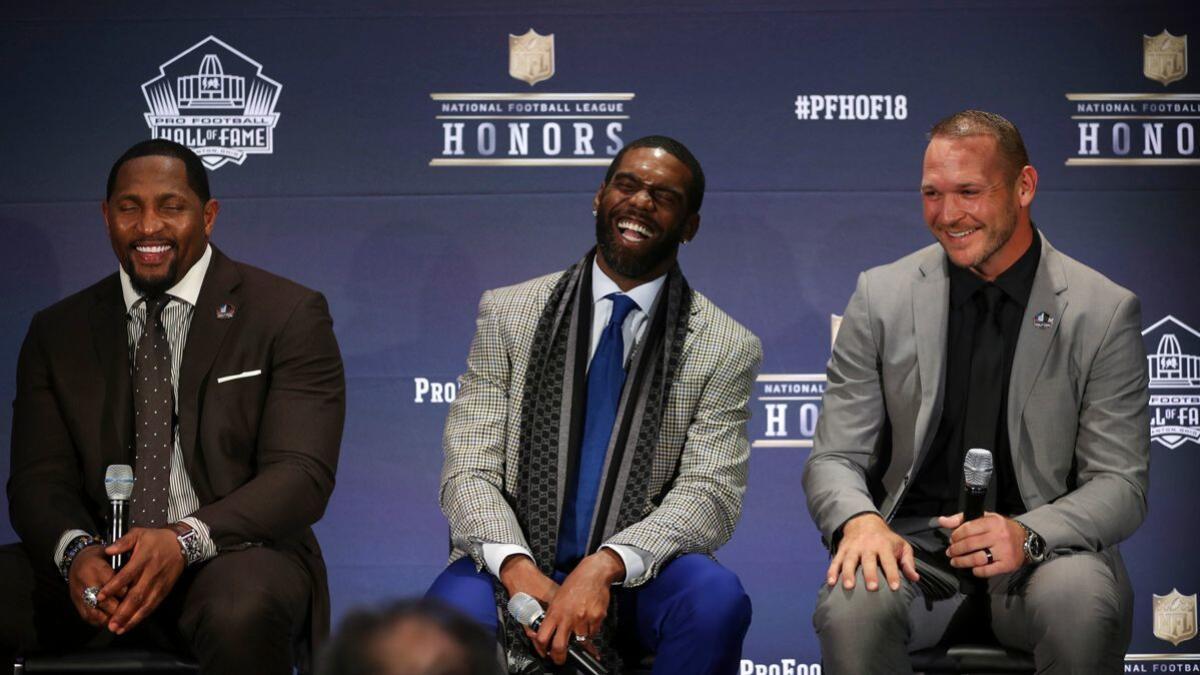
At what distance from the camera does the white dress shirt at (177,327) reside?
3.71m

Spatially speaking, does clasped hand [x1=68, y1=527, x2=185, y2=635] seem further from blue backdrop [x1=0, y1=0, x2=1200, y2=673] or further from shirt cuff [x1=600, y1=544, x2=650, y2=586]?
blue backdrop [x1=0, y1=0, x2=1200, y2=673]

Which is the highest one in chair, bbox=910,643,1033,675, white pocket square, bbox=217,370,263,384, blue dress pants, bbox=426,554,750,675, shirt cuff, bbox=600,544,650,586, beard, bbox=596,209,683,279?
beard, bbox=596,209,683,279

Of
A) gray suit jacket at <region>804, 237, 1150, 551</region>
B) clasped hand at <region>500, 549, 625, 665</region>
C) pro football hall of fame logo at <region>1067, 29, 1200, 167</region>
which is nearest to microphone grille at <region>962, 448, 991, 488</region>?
gray suit jacket at <region>804, 237, 1150, 551</region>

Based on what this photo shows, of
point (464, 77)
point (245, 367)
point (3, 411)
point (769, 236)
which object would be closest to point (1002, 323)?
point (769, 236)

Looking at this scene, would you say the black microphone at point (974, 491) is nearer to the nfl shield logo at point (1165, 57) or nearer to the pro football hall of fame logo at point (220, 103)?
the nfl shield logo at point (1165, 57)

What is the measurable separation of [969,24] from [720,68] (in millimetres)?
850

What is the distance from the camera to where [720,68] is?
505 centimetres

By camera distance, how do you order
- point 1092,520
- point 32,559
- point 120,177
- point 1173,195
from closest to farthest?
point 1092,520 < point 32,559 < point 120,177 < point 1173,195

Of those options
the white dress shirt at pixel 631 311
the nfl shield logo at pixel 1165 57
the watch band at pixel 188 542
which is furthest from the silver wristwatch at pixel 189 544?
the nfl shield logo at pixel 1165 57

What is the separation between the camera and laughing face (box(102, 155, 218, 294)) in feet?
12.6

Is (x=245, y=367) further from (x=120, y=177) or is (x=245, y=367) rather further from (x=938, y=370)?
(x=938, y=370)

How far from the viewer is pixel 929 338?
3582 millimetres

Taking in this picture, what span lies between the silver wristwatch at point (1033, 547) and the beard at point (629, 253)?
1160 millimetres

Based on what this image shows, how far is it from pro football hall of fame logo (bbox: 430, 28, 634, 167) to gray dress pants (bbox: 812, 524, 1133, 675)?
Answer: 2123 millimetres
